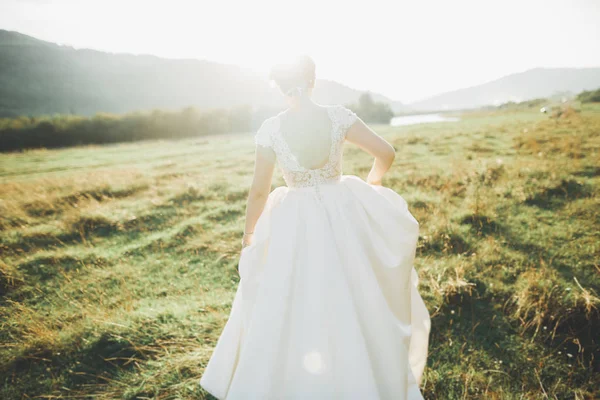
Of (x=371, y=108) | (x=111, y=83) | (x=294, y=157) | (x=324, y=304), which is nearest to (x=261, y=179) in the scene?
(x=294, y=157)

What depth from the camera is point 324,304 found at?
7.92 ft

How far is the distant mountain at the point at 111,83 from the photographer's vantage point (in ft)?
226

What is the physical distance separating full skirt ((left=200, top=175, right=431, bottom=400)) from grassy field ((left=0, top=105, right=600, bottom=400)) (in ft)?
3.25

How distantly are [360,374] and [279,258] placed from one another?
3.62 feet

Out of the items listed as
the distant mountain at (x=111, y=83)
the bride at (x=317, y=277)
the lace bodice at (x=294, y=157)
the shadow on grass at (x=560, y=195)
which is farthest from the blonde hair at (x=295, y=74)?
the distant mountain at (x=111, y=83)

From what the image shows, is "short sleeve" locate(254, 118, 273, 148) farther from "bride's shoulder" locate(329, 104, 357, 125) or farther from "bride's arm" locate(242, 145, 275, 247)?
"bride's shoulder" locate(329, 104, 357, 125)

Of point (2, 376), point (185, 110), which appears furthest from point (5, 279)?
point (185, 110)

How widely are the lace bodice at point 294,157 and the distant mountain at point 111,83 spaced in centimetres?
4442

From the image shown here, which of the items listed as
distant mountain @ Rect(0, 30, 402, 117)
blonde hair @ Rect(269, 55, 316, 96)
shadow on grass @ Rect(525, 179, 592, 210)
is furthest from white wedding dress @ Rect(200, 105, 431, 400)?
distant mountain @ Rect(0, 30, 402, 117)

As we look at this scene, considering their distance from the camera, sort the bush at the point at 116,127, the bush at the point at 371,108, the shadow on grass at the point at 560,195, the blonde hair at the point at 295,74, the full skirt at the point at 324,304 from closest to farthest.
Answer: the full skirt at the point at 324,304, the blonde hair at the point at 295,74, the shadow on grass at the point at 560,195, the bush at the point at 116,127, the bush at the point at 371,108

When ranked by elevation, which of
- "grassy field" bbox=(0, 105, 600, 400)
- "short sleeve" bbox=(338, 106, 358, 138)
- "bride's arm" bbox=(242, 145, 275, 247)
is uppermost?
"short sleeve" bbox=(338, 106, 358, 138)

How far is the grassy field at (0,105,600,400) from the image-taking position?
10.8 ft

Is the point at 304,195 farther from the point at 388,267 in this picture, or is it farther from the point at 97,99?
the point at 97,99

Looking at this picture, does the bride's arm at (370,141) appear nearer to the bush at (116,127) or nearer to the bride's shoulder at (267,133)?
the bride's shoulder at (267,133)
